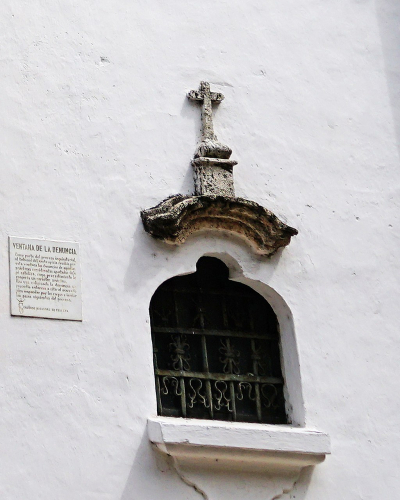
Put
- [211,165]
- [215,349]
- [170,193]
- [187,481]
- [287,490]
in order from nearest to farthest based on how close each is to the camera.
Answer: [187,481] → [287,490] → [215,349] → [170,193] → [211,165]

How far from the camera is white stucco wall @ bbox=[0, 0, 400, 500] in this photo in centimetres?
771

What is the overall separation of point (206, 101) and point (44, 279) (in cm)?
183

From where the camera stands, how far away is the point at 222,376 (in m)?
8.33

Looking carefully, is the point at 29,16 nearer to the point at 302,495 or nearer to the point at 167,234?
the point at 167,234

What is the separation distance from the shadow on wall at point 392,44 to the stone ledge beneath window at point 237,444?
2672 millimetres

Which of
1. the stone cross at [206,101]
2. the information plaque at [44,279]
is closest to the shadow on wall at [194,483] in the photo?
the information plaque at [44,279]

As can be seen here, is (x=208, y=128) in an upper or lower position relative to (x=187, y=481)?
upper

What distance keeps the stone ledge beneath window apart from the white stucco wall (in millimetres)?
129

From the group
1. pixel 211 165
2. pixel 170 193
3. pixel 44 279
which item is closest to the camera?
pixel 44 279

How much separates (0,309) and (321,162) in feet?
8.72

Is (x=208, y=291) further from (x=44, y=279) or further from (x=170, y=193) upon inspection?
(x=44, y=279)

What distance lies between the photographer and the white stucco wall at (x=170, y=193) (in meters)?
7.71

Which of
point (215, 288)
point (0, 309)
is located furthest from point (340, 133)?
point (0, 309)

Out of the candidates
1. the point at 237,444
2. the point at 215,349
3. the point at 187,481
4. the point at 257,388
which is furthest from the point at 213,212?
the point at 187,481
